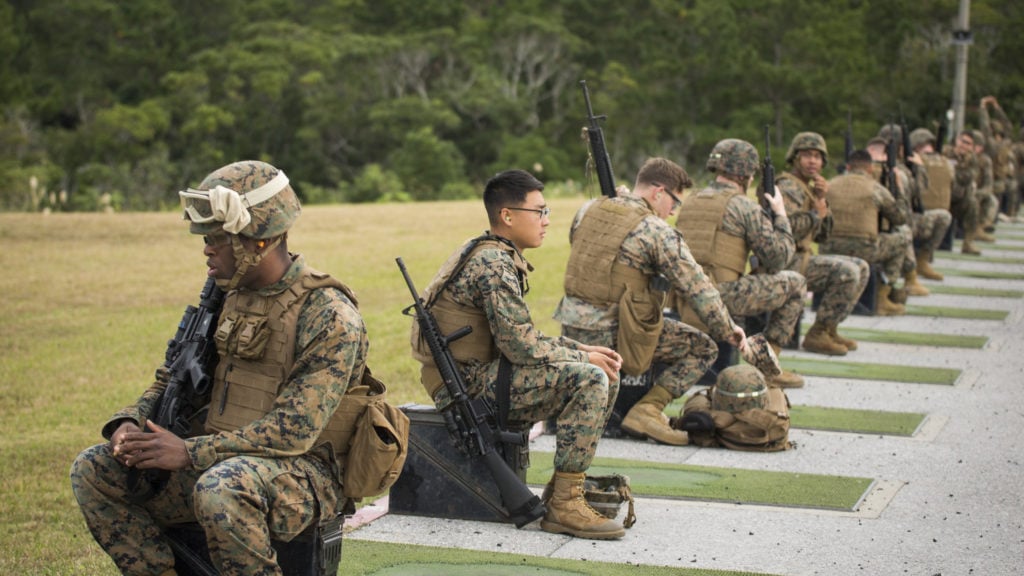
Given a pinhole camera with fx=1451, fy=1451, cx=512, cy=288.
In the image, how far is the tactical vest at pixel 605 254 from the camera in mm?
8594

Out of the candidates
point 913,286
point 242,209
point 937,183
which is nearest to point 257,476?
point 242,209

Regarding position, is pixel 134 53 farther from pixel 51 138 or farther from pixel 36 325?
pixel 36 325

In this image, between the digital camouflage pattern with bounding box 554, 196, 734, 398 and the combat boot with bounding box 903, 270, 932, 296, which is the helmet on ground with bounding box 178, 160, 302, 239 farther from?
the combat boot with bounding box 903, 270, 932, 296

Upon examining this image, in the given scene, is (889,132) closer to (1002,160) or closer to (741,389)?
(1002,160)

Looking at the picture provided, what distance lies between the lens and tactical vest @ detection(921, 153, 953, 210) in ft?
65.2

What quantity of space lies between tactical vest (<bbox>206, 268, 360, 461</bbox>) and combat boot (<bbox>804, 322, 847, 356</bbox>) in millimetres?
8557

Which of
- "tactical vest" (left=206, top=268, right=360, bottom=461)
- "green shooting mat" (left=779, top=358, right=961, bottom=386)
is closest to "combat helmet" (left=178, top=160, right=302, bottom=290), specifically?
"tactical vest" (left=206, top=268, right=360, bottom=461)

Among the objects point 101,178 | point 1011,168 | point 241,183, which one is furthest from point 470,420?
point 101,178

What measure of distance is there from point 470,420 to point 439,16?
4783 centimetres

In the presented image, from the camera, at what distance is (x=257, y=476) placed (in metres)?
4.95

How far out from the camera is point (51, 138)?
4447 centimetres

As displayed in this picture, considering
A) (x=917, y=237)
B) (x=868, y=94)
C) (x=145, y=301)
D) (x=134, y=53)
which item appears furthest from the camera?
(x=134, y=53)

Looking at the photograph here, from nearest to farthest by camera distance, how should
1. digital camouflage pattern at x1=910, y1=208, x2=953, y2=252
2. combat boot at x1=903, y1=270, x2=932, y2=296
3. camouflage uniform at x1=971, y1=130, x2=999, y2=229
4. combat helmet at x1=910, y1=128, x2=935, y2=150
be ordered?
combat boot at x1=903, y1=270, x2=932, y2=296, digital camouflage pattern at x1=910, y1=208, x2=953, y2=252, combat helmet at x1=910, y1=128, x2=935, y2=150, camouflage uniform at x1=971, y1=130, x2=999, y2=229

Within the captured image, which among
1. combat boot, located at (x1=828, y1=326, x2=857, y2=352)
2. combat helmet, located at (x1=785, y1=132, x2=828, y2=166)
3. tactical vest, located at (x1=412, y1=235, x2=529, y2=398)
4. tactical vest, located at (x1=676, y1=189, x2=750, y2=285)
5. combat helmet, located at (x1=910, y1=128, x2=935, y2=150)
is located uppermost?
tactical vest, located at (x1=412, y1=235, x2=529, y2=398)
